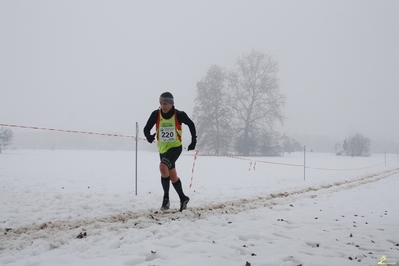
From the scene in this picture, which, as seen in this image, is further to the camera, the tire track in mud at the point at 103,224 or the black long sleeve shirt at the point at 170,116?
the black long sleeve shirt at the point at 170,116

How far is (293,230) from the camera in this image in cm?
427

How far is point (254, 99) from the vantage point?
124 ft

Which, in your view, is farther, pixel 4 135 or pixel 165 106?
pixel 4 135

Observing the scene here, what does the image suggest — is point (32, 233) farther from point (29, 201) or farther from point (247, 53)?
point (247, 53)

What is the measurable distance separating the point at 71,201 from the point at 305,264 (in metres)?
4.99

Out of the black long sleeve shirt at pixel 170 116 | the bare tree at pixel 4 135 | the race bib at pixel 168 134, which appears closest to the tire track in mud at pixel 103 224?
the race bib at pixel 168 134

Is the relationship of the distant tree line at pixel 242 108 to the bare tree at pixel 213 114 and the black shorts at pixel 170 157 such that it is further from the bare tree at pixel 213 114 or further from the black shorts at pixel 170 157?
the black shorts at pixel 170 157

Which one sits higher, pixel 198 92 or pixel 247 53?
pixel 247 53

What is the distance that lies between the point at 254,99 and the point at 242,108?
206 cm

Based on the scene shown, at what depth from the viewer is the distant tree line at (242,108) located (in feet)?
121

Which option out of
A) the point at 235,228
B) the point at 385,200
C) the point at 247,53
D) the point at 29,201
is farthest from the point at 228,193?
the point at 247,53

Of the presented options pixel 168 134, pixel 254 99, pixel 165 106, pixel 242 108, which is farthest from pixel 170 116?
pixel 254 99

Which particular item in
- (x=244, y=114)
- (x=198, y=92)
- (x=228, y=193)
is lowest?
(x=228, y=193)

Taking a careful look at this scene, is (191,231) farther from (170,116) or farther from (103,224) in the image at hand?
(170,116)
